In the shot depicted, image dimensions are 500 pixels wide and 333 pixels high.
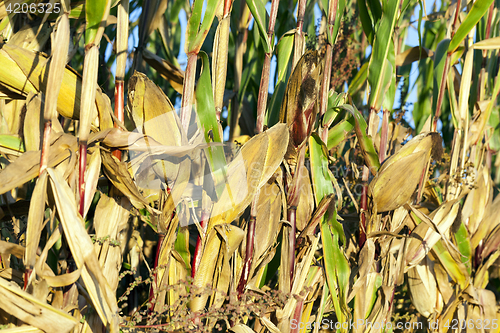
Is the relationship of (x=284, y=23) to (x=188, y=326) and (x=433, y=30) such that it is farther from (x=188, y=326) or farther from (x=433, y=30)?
(x=188, y=326)

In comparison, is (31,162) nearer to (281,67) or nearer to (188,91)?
(188,91)

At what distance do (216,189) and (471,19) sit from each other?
3.02 ft

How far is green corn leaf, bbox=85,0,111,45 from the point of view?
0.76m

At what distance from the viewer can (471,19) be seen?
3.74ft

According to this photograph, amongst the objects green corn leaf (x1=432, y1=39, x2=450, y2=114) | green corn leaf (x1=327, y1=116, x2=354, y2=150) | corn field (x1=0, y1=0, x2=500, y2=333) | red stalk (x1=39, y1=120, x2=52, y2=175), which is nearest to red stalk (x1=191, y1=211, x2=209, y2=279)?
corn field (x1=0, y1=0, x2=500, y2=333)

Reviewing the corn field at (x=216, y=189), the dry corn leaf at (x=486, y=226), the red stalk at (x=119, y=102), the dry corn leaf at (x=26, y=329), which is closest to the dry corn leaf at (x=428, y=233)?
the corn field at (x=216, y=189)

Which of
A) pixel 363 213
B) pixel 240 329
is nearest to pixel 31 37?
pixel 240 329

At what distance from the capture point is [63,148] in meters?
0.77

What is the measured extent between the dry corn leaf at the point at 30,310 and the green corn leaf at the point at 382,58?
3.04ft

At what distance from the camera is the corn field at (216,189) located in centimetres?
75

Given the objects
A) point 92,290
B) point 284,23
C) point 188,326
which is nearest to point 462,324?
point 188,326

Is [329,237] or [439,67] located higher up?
[439,67]

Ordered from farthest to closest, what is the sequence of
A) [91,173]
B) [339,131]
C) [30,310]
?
[339,131] → [91,173] → [30,310]

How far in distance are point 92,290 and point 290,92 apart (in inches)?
23.6
